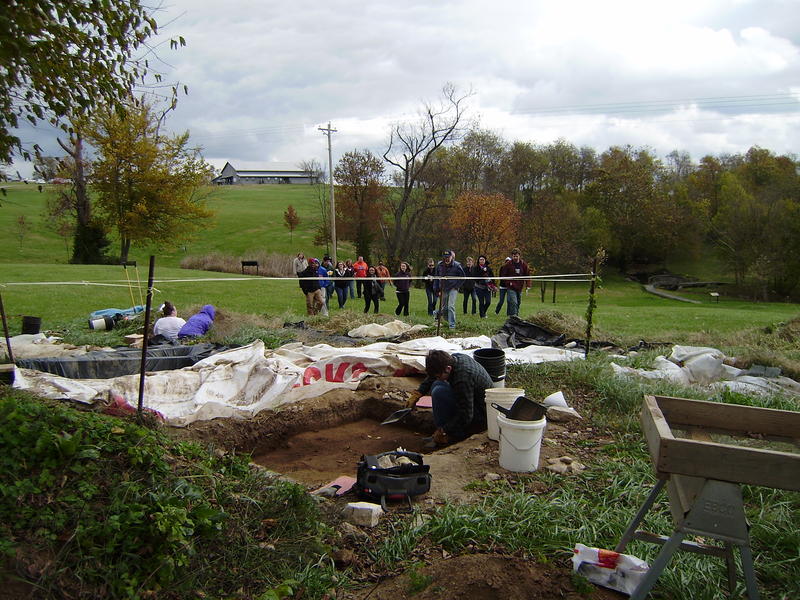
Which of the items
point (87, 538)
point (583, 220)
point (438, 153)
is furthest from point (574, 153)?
point (87, 538)

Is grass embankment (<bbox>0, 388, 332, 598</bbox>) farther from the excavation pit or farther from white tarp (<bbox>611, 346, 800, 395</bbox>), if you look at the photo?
white tarp (<bbox>611, 346, 800, 395</bbox>)

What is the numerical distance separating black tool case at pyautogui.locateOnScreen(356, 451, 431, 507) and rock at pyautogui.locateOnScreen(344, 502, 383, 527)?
16cm

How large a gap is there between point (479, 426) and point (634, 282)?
45707 millimetres

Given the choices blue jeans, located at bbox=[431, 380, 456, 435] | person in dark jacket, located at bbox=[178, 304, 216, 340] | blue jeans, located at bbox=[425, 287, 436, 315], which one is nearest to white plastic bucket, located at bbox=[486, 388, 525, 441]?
blue jeans, located at bbox=[431, 380, 456, 435]

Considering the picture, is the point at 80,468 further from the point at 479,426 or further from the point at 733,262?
the point at 733,262

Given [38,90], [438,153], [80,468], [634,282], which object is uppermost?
[438,153]

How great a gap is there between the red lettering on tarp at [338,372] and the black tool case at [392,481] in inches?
119

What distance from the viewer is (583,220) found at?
1652 inches

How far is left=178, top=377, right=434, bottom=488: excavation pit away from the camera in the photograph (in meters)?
5.20

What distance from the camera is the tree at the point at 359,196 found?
129 feet

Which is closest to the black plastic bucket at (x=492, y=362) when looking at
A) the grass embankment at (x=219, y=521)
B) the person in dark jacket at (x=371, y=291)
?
the grass embankment at (x=219, y=521)

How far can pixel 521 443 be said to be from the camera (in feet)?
13.7

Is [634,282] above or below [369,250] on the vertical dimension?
below

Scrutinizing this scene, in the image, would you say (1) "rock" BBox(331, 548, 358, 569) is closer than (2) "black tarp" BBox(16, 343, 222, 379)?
Yes
